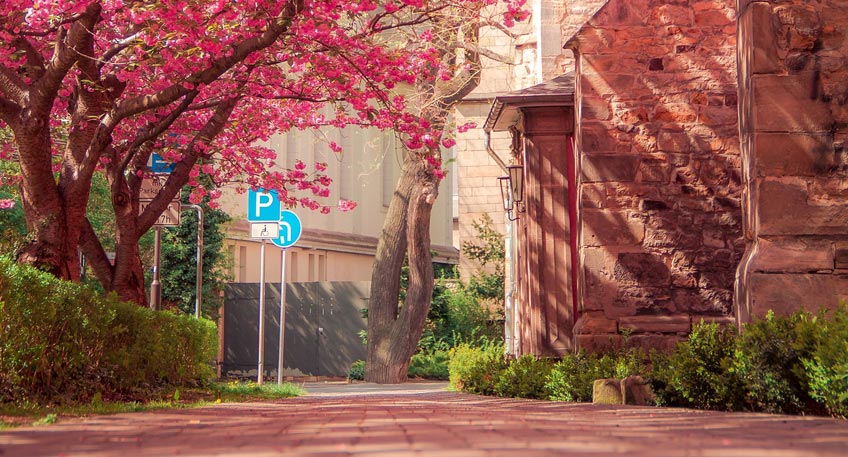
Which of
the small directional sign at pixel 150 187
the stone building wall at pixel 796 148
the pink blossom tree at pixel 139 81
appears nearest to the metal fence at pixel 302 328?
the pink blossom tree at pixel 139 81

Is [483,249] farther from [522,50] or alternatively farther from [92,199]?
[92,199]

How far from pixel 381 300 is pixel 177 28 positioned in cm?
1407

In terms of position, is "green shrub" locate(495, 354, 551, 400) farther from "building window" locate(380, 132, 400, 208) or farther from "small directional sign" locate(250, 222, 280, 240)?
"building window" locate(380, 132, 400, 208)

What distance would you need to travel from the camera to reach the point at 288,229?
53.7 ft

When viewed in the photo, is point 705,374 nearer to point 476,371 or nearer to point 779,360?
point 779,360

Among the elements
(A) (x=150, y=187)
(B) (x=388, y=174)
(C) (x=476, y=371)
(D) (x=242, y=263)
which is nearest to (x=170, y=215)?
(A) (x=150, y=187)

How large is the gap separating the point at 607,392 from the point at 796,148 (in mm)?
2404

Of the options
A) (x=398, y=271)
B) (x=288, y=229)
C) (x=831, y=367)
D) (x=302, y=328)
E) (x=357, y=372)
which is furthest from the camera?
(x=302, y=328)

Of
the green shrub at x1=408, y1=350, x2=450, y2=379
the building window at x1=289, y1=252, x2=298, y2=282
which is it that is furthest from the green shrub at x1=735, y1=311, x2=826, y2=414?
the building window at x1=289, y1=252, x2=298, y2=282

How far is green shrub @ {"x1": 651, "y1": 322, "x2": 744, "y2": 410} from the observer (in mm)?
7777

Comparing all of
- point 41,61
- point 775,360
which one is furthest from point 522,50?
point 775,360

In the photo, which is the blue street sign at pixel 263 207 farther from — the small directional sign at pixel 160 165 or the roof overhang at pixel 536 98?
the roof overhang at pixel 536 98

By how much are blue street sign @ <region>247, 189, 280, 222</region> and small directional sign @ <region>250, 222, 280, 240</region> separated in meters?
0.09

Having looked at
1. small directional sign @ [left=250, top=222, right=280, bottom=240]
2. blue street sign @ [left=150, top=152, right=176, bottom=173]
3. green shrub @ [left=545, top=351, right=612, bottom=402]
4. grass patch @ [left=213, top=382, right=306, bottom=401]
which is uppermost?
blue street sign @ [left=150, top=152, right=176, bottom=173]
